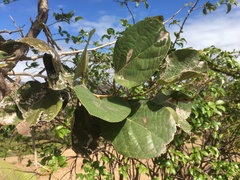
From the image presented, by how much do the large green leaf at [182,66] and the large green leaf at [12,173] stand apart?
241mm

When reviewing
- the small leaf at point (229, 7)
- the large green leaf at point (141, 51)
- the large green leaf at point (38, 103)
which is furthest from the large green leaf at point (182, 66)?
the small leaf at point (229, 7)

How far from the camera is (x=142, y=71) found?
45cm

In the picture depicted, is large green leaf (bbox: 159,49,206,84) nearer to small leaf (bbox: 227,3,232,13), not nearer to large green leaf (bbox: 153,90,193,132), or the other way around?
large green leaf (bbox: 153,90,193,132)

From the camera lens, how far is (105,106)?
43cm

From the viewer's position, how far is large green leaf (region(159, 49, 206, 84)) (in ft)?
1.44

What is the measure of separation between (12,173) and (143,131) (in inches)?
7.8

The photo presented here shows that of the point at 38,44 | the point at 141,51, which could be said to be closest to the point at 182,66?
the point at 141,51

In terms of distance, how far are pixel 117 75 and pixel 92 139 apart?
0.13m

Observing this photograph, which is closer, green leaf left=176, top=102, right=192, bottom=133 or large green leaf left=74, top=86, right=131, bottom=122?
large green leaf left=74, top=86, right=131, bottom=122

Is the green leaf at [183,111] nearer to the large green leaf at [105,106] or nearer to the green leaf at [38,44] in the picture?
the large green leaf at [105,106]

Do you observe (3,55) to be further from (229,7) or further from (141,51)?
(229,7)

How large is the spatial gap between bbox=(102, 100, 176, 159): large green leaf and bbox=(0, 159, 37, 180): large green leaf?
0.13m

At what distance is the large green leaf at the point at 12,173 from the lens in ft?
1.33

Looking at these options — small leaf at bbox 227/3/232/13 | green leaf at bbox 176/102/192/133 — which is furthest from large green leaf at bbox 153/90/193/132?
small leaf at bbox 227/3/232/13
